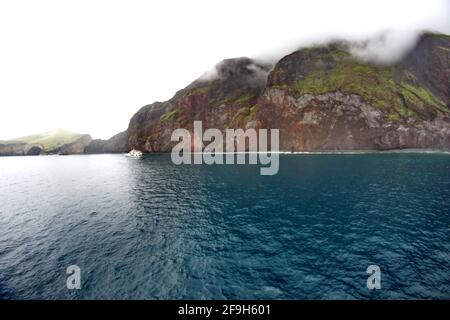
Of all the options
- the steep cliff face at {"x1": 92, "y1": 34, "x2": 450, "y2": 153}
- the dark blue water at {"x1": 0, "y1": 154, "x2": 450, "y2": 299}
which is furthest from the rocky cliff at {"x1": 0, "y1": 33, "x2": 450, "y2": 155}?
the dark blue water at {"x1": 0, "y1": 154, "x2": 450, "y2": 299}

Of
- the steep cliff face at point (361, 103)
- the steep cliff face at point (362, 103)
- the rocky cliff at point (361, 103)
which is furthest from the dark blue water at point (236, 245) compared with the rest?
the rocky cliff at point (361, 103)

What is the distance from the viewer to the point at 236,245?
80.2 feet

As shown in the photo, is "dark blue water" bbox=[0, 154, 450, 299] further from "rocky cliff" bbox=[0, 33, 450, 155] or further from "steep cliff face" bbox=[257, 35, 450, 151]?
"rocky cliff" bbox=[0, 33, 450, 155]

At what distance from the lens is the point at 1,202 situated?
49219 millimetres

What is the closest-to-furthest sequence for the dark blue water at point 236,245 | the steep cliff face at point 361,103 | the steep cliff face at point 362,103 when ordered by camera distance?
1. the dark blue water at point 236,245
2. the steep cliff face at point 362,103
3. the steep cliff face at point 361,103

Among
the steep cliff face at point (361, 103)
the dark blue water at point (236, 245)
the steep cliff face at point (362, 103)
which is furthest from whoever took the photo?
the steep cliff face at point (361, 103)

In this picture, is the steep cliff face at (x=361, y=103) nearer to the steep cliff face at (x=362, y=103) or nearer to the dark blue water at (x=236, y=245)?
the steep cliff face at (x=362, y=103)

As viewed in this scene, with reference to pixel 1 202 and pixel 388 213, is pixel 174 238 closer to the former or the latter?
pixel 388 213

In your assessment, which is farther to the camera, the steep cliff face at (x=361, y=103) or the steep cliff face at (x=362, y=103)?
the steep cliff face at (x=361, y=103)

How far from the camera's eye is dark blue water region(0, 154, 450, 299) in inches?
694

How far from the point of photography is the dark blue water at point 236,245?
17.6 meters

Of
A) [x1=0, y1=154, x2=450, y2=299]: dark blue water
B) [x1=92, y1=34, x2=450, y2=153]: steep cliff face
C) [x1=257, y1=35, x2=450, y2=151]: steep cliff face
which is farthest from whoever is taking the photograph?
[x1=92, y1=34, x2=450, y2=153]: steep cliff face

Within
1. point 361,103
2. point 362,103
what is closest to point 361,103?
point 361,103

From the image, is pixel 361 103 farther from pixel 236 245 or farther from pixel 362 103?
pixel 236 245
